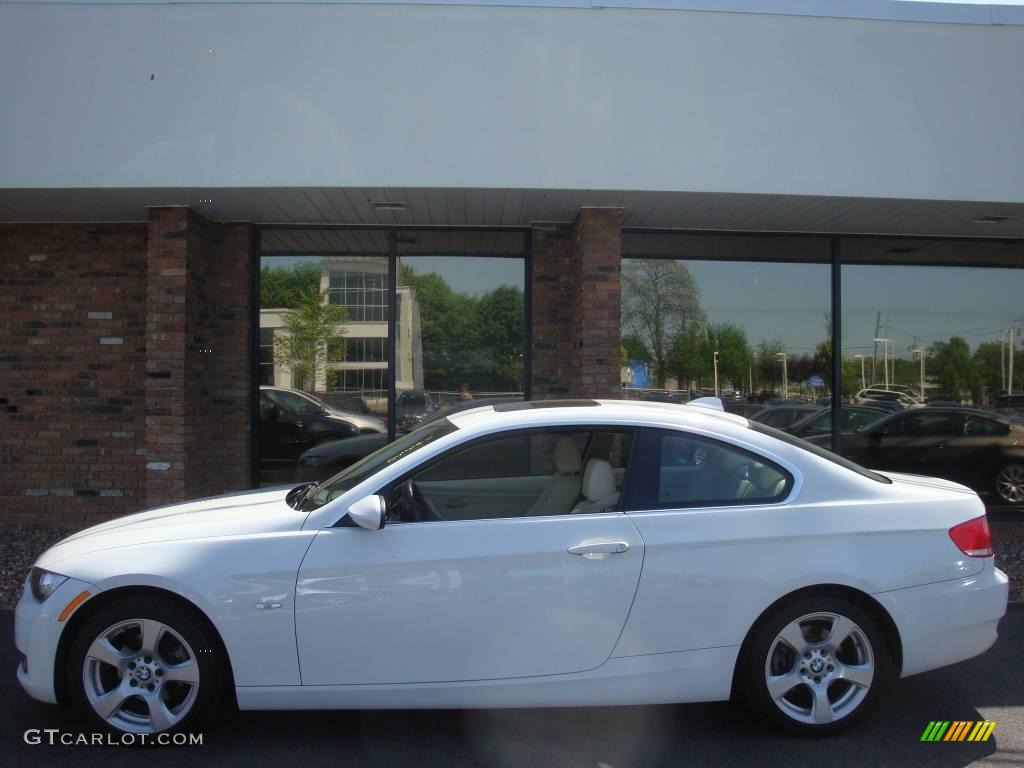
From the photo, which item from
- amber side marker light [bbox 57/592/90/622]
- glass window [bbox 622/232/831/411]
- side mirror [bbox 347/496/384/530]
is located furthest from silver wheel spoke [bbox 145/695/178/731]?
glass window [bbox 622/232/831/411]

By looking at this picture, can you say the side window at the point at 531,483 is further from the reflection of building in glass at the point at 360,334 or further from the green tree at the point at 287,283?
the green tree at the point at 287,283

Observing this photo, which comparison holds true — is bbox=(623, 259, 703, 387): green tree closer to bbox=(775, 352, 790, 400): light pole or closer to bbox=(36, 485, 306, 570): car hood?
bbox=(775, 352, 790, 400): light pole

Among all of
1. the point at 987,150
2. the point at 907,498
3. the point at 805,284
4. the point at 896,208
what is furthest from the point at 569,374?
the point at 907,498

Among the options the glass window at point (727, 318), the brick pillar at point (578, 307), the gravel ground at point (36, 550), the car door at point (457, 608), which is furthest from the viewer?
the glass window at point (727, 318)

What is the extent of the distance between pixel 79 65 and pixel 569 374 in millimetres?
5024

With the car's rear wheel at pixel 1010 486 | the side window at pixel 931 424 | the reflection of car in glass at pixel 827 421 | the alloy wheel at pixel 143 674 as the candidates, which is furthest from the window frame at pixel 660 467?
the car's rear wheel at pixel 1010 486

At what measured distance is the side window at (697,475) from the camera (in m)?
3.73

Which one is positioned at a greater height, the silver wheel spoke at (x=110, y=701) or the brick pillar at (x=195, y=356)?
the brick pillar at (x=195, y=356)

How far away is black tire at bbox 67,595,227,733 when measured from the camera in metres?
3.50

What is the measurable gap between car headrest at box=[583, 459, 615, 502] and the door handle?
0.35 m

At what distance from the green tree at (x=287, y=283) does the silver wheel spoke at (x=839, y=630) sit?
6227 mm

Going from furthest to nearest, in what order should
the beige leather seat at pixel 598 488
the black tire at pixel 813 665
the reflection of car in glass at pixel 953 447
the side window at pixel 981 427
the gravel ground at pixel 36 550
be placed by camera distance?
the side window at pixel 981 427 < the reflection of car in glass at pixel 953 447 < the gravel ground at pixel 36 550 < the beige leather seat at pixel 598 488 < the black tire at pixel 813 665

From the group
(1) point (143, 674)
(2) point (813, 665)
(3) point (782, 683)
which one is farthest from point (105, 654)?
(2) point (813, 665)

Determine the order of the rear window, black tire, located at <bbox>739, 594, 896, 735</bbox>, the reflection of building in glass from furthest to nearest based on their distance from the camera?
the reflection of building in glass
the rear window
black tire, located at <bbox>739, 594, 896, 735</bbox>
